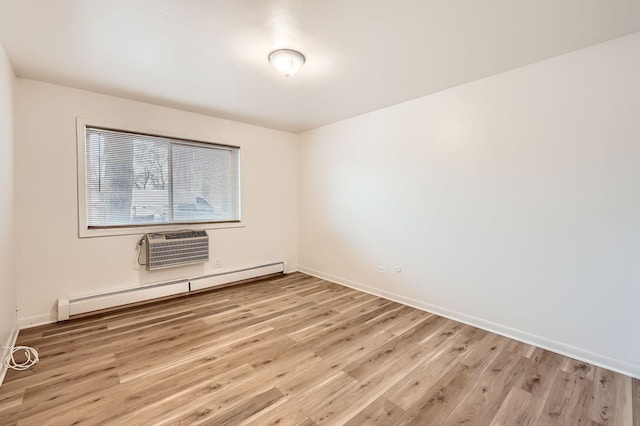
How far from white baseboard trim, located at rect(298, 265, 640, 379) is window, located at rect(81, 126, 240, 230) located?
8.71 feet

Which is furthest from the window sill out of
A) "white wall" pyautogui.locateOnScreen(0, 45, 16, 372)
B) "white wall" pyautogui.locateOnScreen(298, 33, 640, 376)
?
"white wall" pyautogui.locateOnScreen(298, 33, 640, 376)

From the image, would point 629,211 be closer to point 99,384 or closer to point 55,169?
point 99,384

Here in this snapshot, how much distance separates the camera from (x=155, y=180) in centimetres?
370

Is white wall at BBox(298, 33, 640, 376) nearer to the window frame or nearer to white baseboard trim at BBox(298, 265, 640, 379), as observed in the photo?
white baseboard trim at BBox(298, 265, 640, 379)

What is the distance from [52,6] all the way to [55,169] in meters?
1.86

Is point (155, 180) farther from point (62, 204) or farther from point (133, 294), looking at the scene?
point (133, 294)

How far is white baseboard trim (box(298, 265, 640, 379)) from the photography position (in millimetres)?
2201

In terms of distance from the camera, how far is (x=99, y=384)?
2.00m

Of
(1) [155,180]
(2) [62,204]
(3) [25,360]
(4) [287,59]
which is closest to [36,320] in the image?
(3) [25,360]

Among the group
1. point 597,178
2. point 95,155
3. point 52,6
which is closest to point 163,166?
point 95,155

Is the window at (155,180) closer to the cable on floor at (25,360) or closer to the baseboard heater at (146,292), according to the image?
the baseboard heater at (146,292)

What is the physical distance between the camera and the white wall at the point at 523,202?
220 centimetres

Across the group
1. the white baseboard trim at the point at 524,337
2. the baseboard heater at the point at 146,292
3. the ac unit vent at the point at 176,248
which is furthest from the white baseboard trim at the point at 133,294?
the white baseboard trim at the point at 524,337

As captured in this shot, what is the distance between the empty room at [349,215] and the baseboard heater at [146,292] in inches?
1.0
